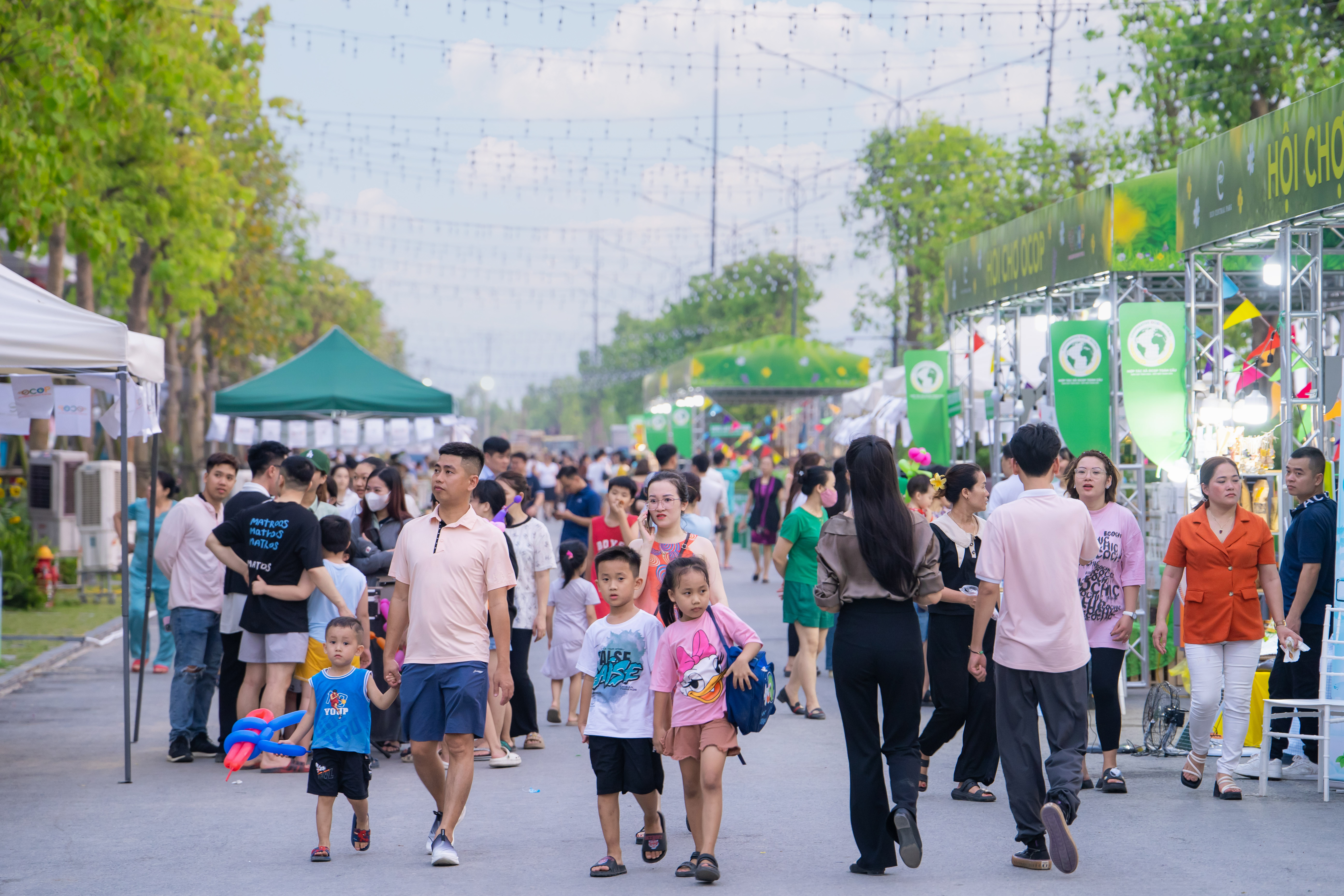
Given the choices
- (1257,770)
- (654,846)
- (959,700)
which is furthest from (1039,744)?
(1257,770)

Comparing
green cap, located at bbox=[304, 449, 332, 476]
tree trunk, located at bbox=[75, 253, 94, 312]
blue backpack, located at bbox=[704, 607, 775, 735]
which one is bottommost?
blue backpack, located at bbox=[704, 607, 775, 735]

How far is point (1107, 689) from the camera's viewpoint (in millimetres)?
7578

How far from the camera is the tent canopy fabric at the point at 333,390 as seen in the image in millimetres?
18062

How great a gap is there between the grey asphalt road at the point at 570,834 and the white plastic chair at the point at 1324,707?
0.16 metres

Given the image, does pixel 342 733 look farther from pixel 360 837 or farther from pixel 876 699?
pixel 876 699

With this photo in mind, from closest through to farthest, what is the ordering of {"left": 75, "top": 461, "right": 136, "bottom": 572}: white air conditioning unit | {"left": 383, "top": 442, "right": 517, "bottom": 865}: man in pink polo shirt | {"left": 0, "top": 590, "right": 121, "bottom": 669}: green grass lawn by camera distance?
{"left": 383, "top": 442, "right": 517, "bottom": 865}: man in pink polo shirt < {"left": 0, "top": 590, "right": 121, "bottom": 669}: green grass lawn < {"left": 75, "top": 461, "right": 136, "bottom": 572}: white air conditioning unit

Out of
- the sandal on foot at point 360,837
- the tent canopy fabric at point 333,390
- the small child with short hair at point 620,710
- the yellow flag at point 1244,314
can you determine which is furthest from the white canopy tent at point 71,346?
the tent canopy fabric at point 333,390

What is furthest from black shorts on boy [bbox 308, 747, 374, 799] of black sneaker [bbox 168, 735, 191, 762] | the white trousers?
the white trousers

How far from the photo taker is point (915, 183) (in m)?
38.8

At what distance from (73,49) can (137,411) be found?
16.8 ft

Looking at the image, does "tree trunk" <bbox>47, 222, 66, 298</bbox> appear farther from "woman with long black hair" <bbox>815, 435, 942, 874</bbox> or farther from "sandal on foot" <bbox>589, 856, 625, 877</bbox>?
"woman with long black hair" <bbox>815, 435, 942, 874</bbox>

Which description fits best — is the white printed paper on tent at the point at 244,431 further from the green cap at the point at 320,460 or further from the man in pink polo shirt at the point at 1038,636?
the man in pink polo shirt at the point at 1038,636

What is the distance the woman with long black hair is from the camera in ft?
18.8

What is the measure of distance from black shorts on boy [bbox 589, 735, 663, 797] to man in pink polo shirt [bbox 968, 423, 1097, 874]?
152 centimetres
